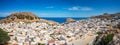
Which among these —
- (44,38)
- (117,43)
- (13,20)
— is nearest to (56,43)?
(44,38)

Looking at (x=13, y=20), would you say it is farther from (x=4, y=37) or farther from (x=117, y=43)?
(x=117, y=43)

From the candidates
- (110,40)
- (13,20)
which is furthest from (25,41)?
(13,20)

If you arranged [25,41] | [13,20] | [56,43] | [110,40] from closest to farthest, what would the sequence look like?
1. [110,40]
2. [56,43]
3. [25,41]
4. [13,20]

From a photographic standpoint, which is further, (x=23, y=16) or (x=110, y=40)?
(x=23, y=16)

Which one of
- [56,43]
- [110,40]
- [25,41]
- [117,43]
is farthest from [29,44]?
[117,43]

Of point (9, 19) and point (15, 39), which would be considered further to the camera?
point (9, 19)

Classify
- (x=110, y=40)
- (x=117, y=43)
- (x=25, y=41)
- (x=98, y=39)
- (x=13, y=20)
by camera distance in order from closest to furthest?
(x=117, y=43), (x=110, y=40), (x=98, y=39), (x=25, y=41), (x=13, y=20)

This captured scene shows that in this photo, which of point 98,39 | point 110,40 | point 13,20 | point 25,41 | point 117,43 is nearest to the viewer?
point 117,43

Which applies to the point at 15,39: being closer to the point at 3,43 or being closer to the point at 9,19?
the point at 3,43

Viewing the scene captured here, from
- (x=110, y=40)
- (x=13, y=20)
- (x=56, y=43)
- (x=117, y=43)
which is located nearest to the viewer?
(x=117, y=43)
